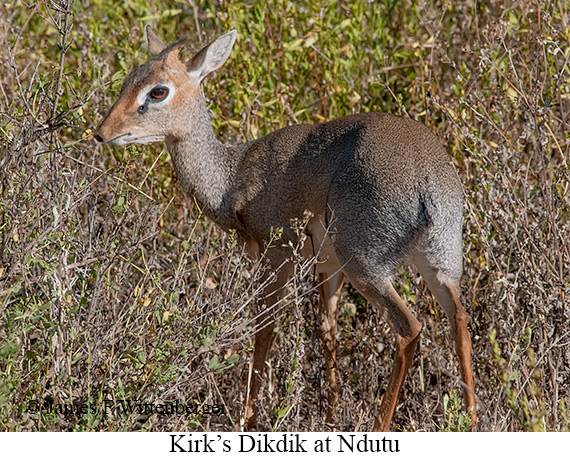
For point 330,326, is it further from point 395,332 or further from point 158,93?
point 158,93

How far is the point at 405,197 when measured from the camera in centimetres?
427

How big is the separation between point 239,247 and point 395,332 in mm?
1133

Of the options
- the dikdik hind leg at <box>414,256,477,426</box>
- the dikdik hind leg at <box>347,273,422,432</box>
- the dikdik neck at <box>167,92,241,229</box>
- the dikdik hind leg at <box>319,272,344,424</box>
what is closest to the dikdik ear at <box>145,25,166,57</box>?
the dikdik neck at <box>167,92,241,229</box>

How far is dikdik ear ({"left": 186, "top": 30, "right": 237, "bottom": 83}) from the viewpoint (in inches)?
196

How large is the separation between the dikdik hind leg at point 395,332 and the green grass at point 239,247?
26 centimetres

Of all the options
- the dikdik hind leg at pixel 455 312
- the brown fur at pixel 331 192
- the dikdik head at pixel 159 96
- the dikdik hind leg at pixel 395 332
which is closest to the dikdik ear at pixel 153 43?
the brown fur at pixel 331 192

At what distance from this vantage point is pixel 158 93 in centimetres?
478

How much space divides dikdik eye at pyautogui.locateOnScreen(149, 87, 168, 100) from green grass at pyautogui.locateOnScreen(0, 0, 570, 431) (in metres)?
0.38

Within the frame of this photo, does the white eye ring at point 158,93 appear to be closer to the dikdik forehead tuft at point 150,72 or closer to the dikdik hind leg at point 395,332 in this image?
the dikdik forehead tuft at point 150,72

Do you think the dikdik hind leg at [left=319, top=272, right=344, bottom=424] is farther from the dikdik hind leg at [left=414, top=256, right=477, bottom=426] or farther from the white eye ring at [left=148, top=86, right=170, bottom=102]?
the white eye ring at [left=148, top=86, right=170, bottom=102]

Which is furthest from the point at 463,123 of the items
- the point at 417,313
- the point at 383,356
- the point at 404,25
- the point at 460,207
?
the point at 404,25

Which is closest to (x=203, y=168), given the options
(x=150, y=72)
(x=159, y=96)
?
(x=159, y=96)

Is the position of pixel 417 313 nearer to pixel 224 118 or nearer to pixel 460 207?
pixel 460 207

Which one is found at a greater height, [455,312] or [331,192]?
[331,192]
